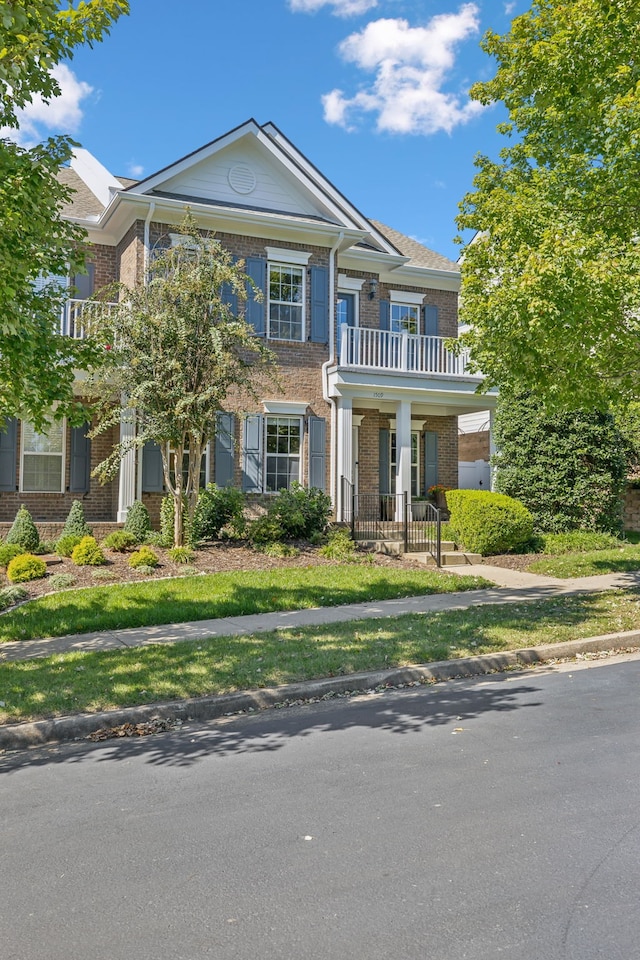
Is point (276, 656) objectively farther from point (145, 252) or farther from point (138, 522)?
point (145, 252)

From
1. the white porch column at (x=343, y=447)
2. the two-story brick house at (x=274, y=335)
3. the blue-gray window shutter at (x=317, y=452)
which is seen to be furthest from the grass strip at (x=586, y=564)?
the blue-gray window shutter at (x=317, y=452)

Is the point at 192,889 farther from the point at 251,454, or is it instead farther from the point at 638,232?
the point at 251,454

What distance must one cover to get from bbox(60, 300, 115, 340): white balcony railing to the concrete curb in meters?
8.95

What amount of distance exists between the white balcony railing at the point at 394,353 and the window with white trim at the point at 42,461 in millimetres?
6786

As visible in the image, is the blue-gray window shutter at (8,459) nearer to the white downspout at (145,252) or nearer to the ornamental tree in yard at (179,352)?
the white downspout at (145,252)

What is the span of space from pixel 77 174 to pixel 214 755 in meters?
19.6

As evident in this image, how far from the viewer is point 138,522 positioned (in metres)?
14.9

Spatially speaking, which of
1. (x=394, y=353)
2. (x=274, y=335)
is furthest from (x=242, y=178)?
(x=394, y=353)

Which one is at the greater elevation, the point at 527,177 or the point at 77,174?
the point at 77,174

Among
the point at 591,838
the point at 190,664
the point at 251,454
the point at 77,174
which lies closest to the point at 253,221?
the point at 251,454

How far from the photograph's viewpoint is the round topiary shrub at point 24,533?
14.0 meters

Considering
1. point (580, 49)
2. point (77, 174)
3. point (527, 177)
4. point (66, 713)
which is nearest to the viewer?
point (66, 713)

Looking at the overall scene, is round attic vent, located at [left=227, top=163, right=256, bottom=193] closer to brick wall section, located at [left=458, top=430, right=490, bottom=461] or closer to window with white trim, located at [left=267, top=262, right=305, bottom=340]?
window with white trim, located at [left=267, top=262, right=305, bottom=340]

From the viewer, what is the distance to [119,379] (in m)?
13.8
